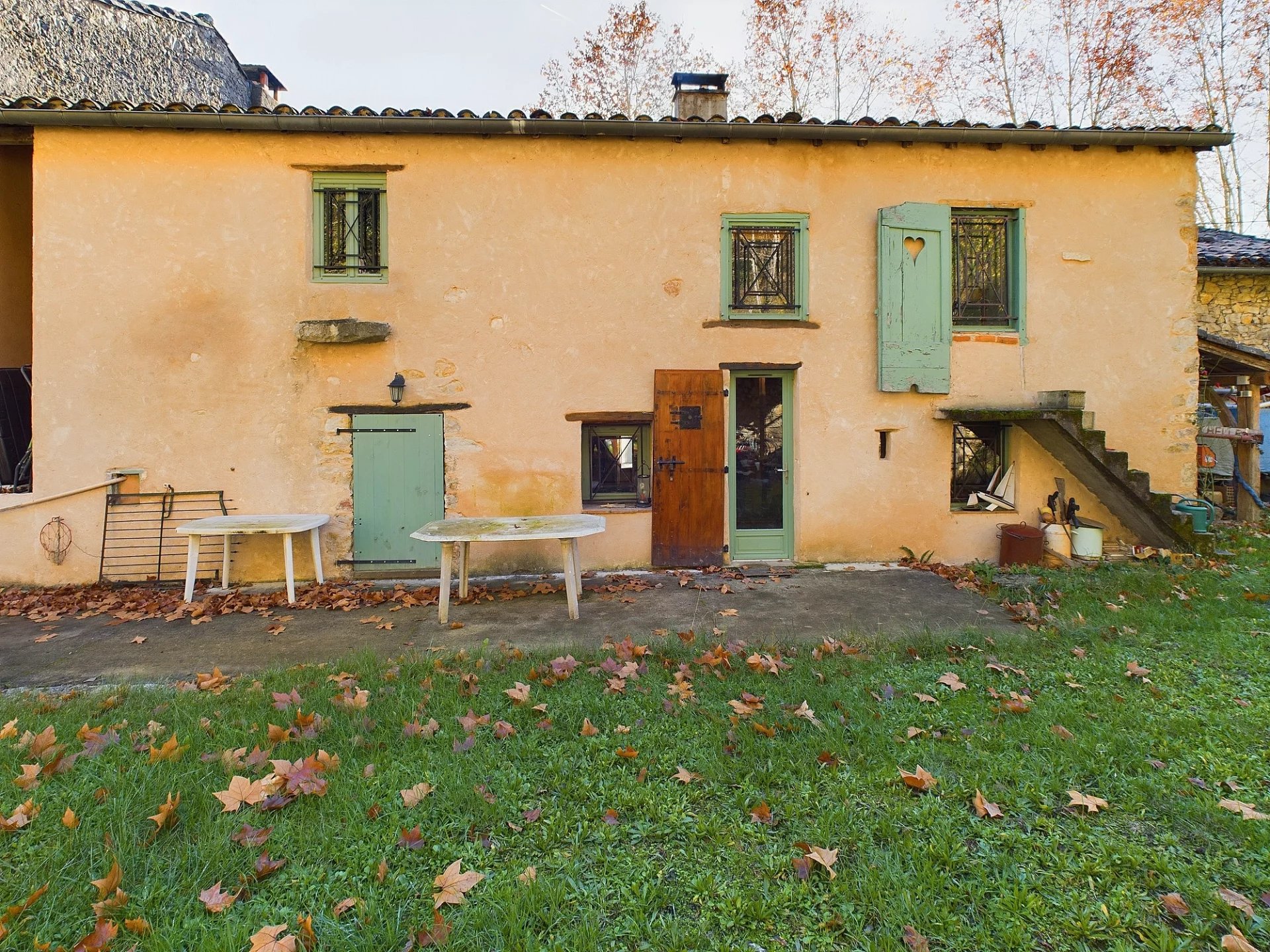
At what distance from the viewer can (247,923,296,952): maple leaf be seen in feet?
5.55

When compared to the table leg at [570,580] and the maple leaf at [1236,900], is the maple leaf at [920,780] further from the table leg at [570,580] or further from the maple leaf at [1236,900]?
the table leg at [570,580]

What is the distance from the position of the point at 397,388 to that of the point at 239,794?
14.6ft

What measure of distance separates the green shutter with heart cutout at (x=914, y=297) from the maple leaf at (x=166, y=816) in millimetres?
6479

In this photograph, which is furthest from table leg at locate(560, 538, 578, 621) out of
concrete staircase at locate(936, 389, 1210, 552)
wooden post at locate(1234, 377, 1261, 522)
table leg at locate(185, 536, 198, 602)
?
wooden post at locate(1234, 377, 1261, 522)

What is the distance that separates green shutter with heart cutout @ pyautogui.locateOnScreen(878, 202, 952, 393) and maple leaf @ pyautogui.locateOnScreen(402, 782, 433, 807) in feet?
19.0

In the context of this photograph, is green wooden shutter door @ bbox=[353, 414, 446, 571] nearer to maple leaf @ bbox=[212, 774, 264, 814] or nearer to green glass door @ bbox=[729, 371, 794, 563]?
green glass door @ bbox=[729, 371, 794, 563]

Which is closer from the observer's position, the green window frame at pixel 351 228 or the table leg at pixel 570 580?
the table leg at pixel 570 580

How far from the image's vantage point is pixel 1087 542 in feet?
20.8

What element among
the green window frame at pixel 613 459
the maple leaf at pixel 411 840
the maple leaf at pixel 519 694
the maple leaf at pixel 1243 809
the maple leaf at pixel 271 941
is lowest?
the maple leaf at pixel 271 941

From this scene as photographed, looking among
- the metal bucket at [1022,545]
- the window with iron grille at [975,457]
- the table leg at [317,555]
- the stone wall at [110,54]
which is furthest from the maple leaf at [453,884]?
the stone wall at [110,54]

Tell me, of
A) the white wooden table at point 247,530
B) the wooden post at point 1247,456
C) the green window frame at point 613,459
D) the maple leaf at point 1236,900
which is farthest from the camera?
the wooden post at point 1247,456

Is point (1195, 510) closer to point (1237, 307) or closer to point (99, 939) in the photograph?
point (1237, 307)

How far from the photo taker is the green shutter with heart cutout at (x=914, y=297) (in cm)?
645

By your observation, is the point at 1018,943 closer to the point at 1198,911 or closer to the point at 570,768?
the point at 1198,911
